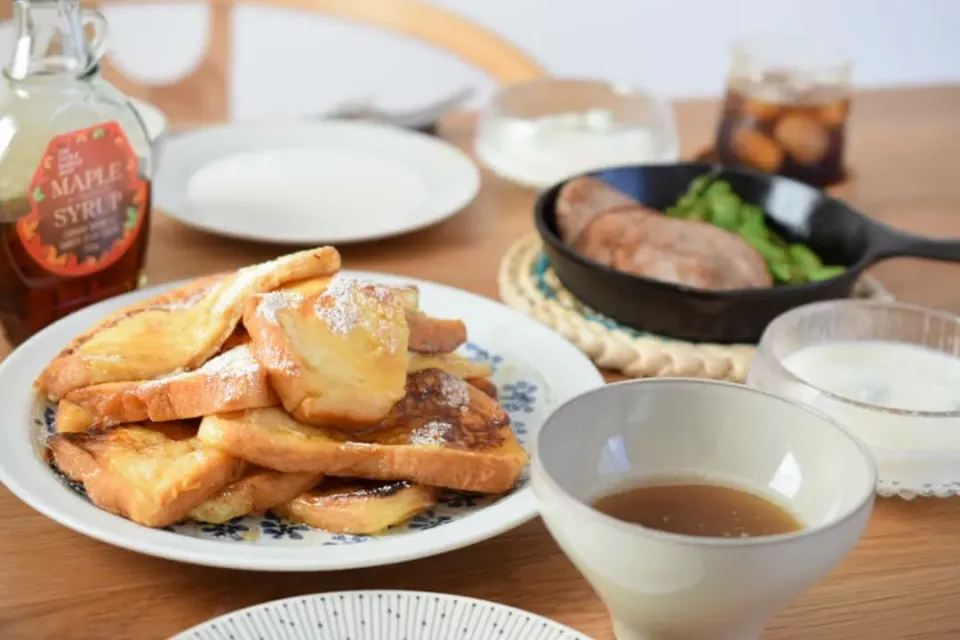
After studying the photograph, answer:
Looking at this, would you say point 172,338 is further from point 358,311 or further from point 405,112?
point 405,112

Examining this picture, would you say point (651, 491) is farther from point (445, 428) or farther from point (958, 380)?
point (958, 380)

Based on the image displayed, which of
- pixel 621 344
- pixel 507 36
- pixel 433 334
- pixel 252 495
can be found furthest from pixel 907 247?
pixel 507 36

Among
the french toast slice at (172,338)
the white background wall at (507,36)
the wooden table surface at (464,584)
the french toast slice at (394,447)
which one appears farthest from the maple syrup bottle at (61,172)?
the white background wall at (507,36)

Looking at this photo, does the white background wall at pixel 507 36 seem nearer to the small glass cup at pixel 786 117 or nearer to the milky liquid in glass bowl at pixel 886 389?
the small glass cup at pixel 786 117

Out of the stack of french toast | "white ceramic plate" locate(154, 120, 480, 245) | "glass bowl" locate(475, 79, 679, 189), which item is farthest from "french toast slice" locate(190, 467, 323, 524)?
"glass bowl" locate(475, 79, 679, 189)

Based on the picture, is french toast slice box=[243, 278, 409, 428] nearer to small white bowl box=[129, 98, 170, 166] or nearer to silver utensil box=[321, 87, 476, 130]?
small white bowl box=[129, 98, 170, 166]

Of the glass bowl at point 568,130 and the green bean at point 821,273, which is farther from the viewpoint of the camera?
the glass bowl at point 568,130
